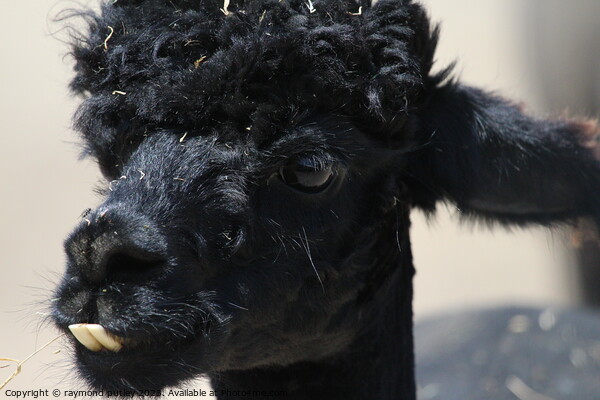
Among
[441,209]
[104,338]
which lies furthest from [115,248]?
[441,209]

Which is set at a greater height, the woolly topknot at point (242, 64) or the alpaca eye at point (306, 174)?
the woolly topknot at point (242, 64)

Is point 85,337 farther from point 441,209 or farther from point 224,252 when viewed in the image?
point 441,209

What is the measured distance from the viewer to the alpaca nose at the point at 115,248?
220 cm

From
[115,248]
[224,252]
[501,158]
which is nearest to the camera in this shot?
[115,248]

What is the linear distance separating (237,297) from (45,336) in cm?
464

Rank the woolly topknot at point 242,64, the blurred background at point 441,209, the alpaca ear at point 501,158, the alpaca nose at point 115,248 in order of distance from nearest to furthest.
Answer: the alpaca nose at point 115,248, the woolly topknot at point 242,64, the alpaca ear at point 501,158, the blurred background at point 441,209

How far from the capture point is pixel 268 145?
98.0 inches

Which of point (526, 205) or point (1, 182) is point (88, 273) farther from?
point (1, 182)

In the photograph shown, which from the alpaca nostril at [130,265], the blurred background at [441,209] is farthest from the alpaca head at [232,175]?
the blurred background at [441,209]

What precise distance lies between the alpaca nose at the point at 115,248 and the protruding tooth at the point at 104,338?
0.12 metres

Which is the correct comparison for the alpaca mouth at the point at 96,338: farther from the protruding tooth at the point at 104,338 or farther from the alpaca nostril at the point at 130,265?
the alpaca nostril at the point at 130,265

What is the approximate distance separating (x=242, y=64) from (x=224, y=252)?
1.78 ft

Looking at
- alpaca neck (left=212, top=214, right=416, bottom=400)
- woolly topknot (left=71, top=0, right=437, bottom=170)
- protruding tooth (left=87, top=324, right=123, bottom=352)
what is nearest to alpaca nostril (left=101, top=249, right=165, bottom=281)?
protruding tooth (left=87, top=324, right=123, bottom=352)

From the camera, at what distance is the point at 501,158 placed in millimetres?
2914
